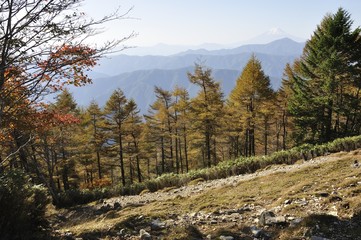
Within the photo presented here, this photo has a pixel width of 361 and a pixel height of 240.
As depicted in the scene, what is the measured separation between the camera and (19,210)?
200 inches

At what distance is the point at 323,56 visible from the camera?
24000 millimetres

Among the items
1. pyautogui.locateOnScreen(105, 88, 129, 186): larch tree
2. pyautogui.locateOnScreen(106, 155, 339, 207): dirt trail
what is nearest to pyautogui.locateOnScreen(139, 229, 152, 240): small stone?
pyautogui.locateOnScreen(106, 155, 339, 207): dirt trail

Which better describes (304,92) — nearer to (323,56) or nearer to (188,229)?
(323,56)

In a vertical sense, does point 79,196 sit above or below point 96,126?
below

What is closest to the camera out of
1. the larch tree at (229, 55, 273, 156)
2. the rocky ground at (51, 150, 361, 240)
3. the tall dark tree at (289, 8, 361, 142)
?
the rocky ground at (51, 150, 361, 240)

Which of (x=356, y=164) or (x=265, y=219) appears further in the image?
(x=356, y=164)

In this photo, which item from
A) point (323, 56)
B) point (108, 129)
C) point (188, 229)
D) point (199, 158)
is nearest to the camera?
point (188, 229)

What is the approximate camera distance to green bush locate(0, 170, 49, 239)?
193 inches

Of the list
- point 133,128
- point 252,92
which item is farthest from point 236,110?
point 133,128

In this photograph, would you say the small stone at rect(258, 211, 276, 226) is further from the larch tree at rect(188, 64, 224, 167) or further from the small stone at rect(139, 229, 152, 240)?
the larch tree at rect(188, 64, 224, 167)

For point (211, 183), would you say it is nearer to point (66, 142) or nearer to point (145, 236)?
point (145, 236)

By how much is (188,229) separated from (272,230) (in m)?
1.49

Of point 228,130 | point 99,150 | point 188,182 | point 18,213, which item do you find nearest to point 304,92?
point 228,130

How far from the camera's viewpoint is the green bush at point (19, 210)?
4.89m
